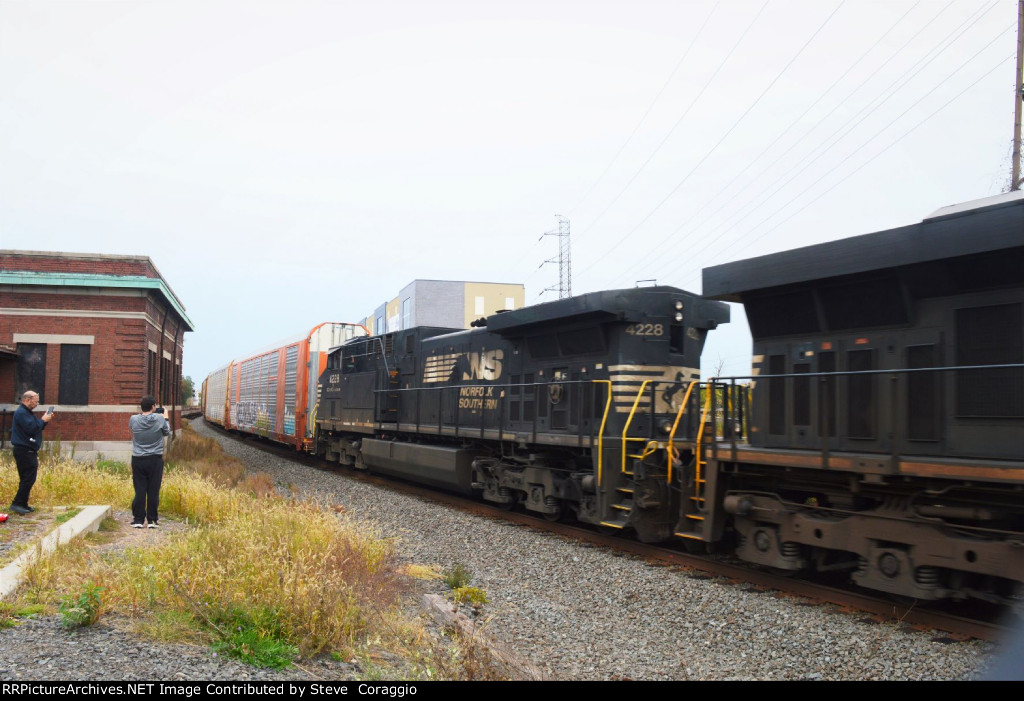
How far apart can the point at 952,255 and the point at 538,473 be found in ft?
21.7

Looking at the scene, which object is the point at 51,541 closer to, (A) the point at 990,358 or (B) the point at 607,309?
(B) the point at 607,309

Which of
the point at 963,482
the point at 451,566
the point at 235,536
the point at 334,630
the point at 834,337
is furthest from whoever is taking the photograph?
the point at 451,566

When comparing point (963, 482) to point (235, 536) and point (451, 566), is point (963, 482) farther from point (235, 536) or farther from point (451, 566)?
point (235, 536)

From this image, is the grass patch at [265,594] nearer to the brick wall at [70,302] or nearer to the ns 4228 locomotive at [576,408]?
the ns 4228 locomotive at [576,408]

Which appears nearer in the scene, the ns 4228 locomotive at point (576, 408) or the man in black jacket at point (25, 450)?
the ns 4228 locomotive at point (576, 408)

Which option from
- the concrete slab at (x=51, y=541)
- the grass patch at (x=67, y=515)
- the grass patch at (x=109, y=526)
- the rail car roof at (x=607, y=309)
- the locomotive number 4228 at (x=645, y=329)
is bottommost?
the grass patch at (x=109, y=526)

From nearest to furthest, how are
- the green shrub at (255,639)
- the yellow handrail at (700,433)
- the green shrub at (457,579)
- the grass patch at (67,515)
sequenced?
the green shrub at (255,639) → the green shrub at (457,579) → the yellow handrail at (700,433) → the grass patch at (67,515)

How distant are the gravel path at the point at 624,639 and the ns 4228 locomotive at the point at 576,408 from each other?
1112 millimetres

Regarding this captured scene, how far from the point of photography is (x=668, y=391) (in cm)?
1023

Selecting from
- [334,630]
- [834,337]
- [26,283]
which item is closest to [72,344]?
[26,283]

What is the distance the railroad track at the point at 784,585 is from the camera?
19.3ft

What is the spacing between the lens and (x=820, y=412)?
23.4ft

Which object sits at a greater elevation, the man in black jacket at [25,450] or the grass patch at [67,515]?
the man in black jacket at [25,450]

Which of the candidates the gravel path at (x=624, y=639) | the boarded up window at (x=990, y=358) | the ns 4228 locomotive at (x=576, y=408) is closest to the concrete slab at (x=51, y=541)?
the gravel path at (x=624, y=639)
